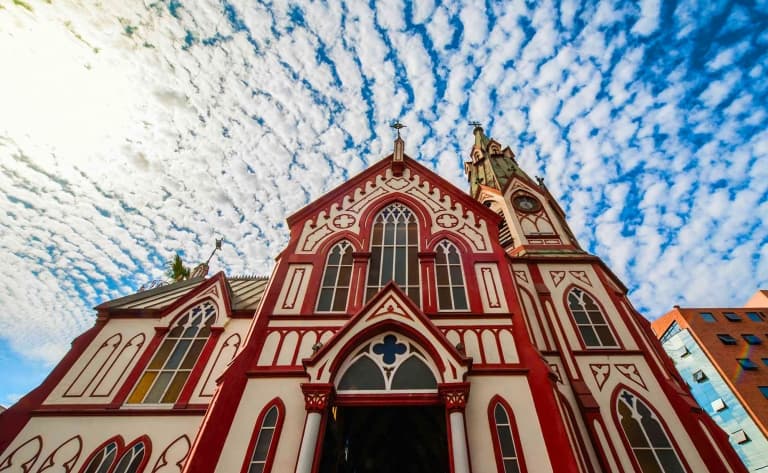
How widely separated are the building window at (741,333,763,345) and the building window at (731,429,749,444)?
11984 mm

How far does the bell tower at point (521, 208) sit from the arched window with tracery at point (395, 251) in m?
4.07

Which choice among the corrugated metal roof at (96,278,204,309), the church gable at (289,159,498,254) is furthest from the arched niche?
the corrugated metal roof at (96,278,204,309)

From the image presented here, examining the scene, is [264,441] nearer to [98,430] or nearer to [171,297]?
[98,430]

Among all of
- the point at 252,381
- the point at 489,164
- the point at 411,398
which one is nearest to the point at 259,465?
the point at 252,381

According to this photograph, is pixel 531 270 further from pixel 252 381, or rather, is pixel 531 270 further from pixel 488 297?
pixel 252 381

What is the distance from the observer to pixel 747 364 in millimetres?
38344

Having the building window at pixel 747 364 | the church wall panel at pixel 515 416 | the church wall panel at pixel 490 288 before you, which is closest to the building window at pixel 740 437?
the building window at pixel 747 364

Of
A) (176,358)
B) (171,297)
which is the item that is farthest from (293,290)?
(171,297)

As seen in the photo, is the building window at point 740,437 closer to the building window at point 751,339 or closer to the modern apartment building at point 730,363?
the modern apartment building at point 730,363

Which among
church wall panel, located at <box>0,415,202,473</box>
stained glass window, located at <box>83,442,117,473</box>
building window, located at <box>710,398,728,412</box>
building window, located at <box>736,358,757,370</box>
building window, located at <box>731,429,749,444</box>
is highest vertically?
building window, located at <box>736,358,757,370</box>

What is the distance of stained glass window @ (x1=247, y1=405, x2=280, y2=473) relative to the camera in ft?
27.7

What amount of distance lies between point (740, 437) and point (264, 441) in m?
47.3

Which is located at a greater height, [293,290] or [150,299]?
[150,299]

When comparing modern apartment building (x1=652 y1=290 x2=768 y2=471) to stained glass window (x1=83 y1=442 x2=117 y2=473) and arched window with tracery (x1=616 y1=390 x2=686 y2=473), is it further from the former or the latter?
stained glass window (x1=83 y1=442 x2=117 y2=473)
